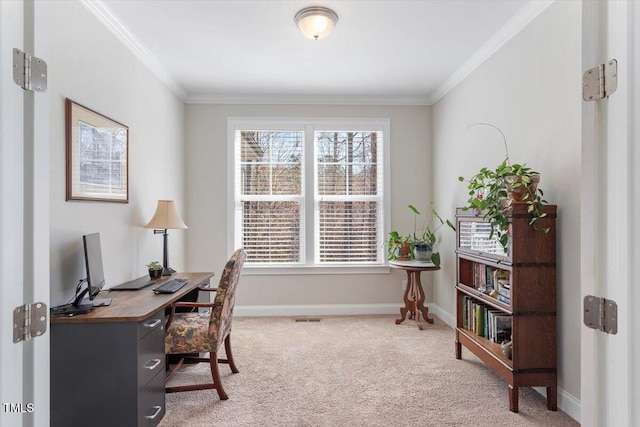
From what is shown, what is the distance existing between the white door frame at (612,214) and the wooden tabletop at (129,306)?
192 cm

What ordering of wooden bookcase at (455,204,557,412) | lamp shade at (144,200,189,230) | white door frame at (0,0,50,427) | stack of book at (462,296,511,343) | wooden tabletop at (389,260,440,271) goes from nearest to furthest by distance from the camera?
white door frame at (0,0,50,427), wooden bookcase at (455,204,557,412), stack of book at (462,296,511,343), lamp shade at (144,200,189,230), wooden tabletop at (389,260,440,271)

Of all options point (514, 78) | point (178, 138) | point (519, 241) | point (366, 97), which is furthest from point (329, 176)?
point (519, 241)

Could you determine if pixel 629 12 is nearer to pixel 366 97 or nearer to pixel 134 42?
pixel 134 42

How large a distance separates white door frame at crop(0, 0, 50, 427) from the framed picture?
1.47 metres

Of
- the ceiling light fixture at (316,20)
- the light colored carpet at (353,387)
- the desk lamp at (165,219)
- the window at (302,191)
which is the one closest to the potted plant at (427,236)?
the window at (302,191)

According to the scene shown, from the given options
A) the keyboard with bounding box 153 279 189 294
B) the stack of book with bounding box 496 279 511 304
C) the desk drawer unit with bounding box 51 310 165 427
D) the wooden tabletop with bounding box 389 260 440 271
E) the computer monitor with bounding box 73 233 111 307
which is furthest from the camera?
the wooden tabletop with bounding box 389 260 440 271

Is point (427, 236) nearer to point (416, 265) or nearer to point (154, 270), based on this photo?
point (416, 265)

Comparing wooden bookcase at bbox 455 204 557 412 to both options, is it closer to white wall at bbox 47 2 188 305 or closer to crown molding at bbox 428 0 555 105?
crown molding at bbox 428 0 555 105

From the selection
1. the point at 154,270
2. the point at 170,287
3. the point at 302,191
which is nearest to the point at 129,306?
the point at 170,287

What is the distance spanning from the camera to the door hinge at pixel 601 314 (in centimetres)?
95

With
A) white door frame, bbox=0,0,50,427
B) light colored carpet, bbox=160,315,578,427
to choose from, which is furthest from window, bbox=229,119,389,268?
white door frame, bbox=0,0,50,427

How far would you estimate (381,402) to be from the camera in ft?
8.10

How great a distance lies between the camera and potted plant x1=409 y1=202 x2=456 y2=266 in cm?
416

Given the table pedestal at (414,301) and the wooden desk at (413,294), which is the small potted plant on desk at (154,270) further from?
the table pedestal at (414,301)
